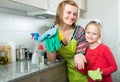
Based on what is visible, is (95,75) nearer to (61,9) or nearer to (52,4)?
(61,9)

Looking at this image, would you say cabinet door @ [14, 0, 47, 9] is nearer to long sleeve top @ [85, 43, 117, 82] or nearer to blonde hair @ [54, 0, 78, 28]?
blonde hair @ [54, 0, 78, 28]

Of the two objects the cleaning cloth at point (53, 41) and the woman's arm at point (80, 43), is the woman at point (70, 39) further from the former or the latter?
the cleaning cloth at point (53, 41)

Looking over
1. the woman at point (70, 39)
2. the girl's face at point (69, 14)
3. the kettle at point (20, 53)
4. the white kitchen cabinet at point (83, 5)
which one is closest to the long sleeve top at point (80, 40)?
the woman at point (70, 39)

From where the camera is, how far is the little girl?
155cm

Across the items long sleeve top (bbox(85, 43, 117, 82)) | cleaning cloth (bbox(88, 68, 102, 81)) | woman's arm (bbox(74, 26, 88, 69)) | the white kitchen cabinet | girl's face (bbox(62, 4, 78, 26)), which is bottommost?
cleaning cloth (bbox(88, 68, 102, 81))

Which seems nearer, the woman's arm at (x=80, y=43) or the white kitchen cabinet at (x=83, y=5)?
the woman's arm at (x=80, y=43)

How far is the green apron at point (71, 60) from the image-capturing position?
160cm

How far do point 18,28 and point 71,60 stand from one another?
2.17 ft

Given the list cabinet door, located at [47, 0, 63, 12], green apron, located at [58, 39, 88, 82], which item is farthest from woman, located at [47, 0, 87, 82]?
cabinet door, located at [47, 0, 63, 12]

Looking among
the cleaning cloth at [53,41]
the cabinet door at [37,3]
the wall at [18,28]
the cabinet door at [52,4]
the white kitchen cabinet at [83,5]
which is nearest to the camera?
the cleaning cloth at [53,41]

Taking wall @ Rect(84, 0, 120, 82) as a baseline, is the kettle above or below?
below

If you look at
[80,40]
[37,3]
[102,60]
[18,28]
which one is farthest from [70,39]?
[18,28]

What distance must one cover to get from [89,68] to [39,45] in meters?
0.55

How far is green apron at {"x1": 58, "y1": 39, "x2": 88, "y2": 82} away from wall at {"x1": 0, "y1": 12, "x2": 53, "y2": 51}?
0.53 metres
